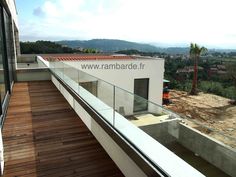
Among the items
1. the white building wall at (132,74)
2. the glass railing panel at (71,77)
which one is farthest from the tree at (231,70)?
the glass railing panel at (71,77)

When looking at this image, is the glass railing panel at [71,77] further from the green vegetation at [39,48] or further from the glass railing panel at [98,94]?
the green vegetation at [39,48]

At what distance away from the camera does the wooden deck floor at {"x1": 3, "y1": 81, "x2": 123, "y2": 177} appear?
112 inches

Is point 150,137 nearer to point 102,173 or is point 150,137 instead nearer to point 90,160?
→ point 102,173

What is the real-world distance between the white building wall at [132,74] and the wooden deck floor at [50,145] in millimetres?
6870

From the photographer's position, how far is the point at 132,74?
1320 centimetres

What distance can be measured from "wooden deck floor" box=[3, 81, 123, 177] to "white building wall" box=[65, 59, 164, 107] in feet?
22.5

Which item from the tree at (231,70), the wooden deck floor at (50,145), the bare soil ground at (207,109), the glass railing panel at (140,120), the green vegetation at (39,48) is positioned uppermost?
the green vegetation at (39,48)

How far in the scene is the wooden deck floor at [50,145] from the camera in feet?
9.34


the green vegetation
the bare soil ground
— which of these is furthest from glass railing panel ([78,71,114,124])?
the green vegetation

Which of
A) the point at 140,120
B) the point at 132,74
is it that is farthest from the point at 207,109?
the point at 140,120

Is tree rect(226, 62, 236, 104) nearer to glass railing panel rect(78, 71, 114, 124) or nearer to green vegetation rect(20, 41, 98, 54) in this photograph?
green vegetation rect(20, 41, 98, 54)

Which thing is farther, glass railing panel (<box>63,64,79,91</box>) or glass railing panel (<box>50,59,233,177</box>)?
glass railing panel (<box>63,64,79,91</box>)

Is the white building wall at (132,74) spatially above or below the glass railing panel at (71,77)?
below

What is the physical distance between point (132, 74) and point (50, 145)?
1002 cm
